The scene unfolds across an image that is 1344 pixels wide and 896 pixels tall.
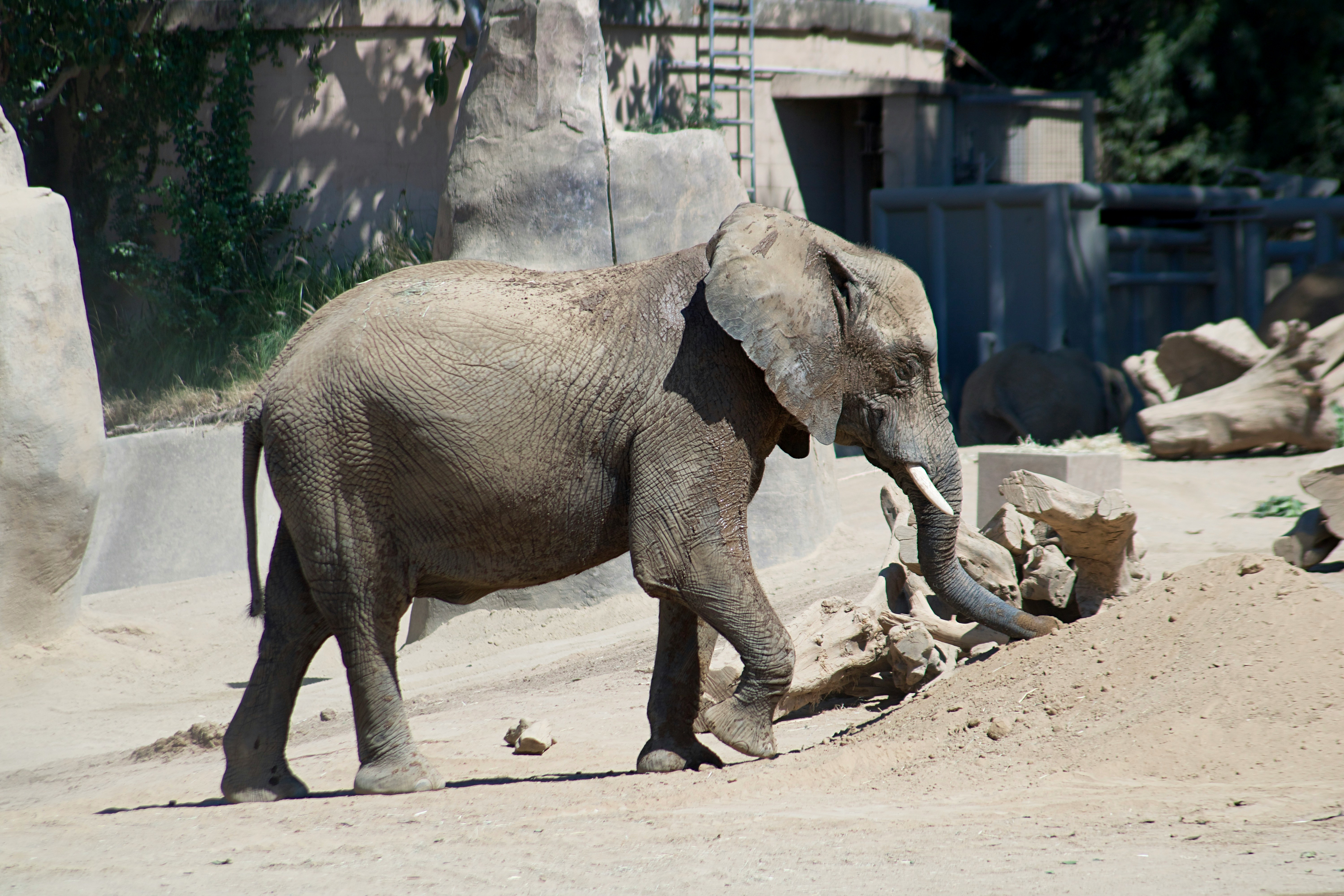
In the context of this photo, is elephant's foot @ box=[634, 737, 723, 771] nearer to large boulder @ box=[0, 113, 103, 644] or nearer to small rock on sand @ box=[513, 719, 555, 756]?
small rock on sand @ box=[513, 719, 555, 756]

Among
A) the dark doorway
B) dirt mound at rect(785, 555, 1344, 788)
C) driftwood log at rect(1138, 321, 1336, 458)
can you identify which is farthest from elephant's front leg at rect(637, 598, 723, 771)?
the dark doorway

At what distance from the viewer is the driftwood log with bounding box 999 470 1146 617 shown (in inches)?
227

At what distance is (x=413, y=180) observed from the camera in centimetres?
1515

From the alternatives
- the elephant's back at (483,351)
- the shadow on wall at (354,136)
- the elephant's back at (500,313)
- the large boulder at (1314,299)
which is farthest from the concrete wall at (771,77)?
the elephant's back at (483,351)

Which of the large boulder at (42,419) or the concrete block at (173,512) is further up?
the large boulder at (42,419)

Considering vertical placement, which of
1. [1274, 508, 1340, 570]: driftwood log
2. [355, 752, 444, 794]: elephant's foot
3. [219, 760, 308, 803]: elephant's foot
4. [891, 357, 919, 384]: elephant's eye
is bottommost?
[219, 760, 308, 803]: elephant's foot

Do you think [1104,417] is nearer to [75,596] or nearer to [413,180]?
[413,180]

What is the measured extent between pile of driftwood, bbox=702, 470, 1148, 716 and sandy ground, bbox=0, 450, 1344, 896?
0.90 ft

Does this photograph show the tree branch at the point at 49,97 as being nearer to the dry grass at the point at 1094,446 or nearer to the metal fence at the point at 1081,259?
the metal fence at the point at 1081,259

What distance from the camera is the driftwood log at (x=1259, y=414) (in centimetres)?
1047

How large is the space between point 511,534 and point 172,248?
1176cm

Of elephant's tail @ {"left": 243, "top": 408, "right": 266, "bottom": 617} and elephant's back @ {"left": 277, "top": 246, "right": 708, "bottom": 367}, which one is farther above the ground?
elephant's back @ {"left": 277, "top": 246, "right": 708, "bottom": 367}

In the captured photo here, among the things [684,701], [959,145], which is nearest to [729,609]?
[684,701]

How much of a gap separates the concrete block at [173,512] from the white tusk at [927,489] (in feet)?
24.4
